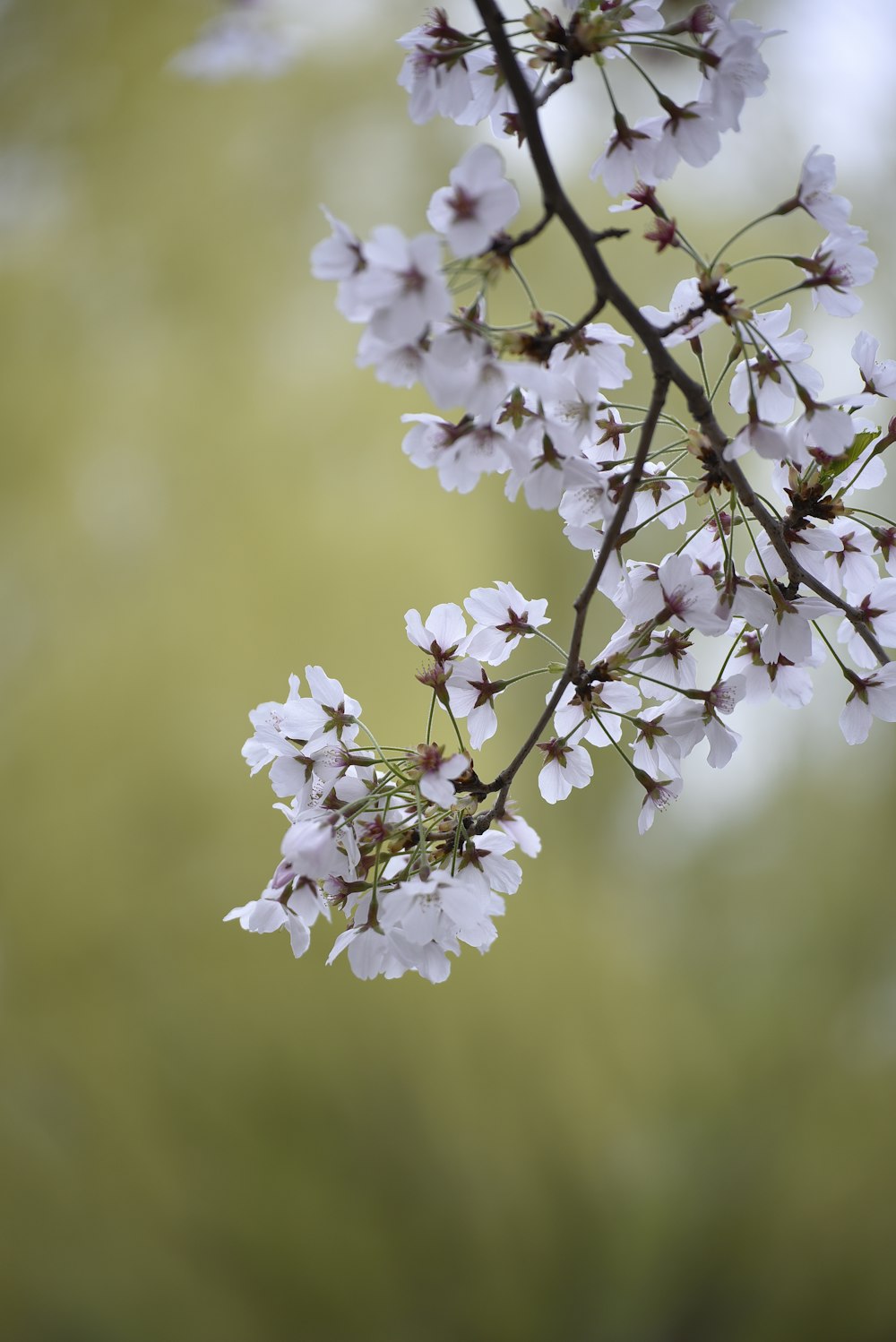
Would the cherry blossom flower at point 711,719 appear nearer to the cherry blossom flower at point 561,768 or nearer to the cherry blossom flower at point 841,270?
the cherry blossom flower at point 561,768

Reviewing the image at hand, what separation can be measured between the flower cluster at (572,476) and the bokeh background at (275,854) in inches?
41.7

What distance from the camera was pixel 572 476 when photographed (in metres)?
0.42

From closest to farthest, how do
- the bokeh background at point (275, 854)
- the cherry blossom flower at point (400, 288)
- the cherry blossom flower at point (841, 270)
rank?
the cherry blossom flower at point (400, 288)
the cherry blossom flower at point (841, 270)
the bokeh background at point (275, 854)

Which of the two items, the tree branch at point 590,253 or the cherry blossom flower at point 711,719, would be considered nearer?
the tree branch at point 590,253

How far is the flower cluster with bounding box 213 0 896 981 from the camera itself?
368 mm

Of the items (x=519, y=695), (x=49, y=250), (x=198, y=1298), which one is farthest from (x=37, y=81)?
(x=198, y=1298)

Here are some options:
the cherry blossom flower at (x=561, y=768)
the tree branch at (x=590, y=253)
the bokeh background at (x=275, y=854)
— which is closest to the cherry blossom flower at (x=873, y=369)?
the tree branch at (x=590, y=253)

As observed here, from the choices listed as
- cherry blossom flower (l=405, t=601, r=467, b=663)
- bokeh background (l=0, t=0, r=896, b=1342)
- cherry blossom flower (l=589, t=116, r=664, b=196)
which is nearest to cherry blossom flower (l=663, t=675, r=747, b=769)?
cherry blossom flower (l=405, t=601, r=467, b=663)

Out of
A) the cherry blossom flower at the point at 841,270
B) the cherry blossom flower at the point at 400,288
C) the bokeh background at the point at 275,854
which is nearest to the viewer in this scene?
the cherry blossom flower at the point at 400,288

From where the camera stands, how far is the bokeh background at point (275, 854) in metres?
1.50

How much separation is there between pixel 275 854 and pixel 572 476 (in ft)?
3.90

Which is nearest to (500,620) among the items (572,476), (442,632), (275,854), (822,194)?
(442,632)

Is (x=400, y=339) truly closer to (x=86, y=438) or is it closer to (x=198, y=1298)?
(x=86, y=438)

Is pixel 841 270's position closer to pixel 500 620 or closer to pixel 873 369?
pixel 873 369
